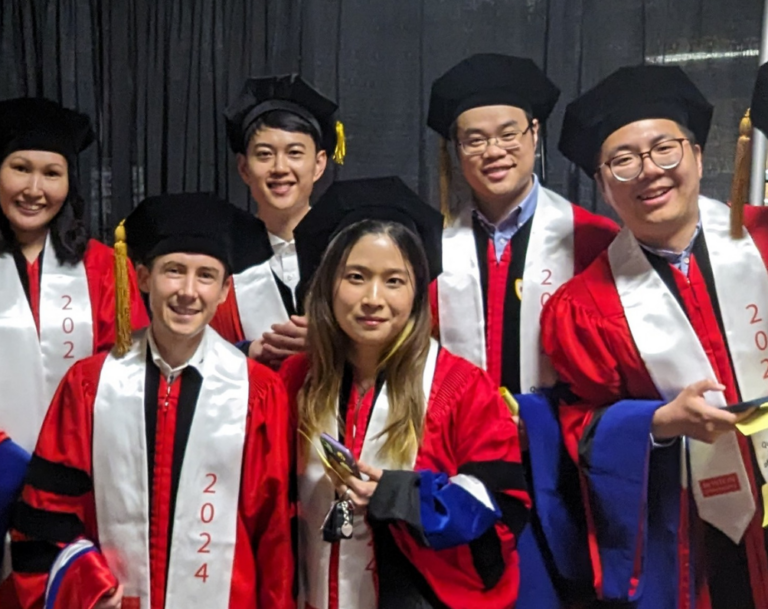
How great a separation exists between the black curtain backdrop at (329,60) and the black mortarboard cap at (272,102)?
70cm

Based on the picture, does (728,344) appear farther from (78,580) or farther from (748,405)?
(78,580)

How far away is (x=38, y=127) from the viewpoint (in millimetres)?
2029

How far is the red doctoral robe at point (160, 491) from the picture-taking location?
1.64 metres

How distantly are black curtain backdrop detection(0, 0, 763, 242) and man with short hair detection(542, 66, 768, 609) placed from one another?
3.24ft

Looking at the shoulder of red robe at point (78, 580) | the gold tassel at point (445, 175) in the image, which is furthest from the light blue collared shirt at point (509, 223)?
the shoulder of red robe at point (78, 580)

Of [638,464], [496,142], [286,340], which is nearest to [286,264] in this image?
[286,340]

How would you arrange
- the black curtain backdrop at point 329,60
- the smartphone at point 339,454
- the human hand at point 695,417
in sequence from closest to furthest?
the smartphone at point 339,454, the human hand at point 695,417, the black curtain backdrop at point 329,60

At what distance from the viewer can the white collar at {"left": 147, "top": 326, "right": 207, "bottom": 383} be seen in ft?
5.65

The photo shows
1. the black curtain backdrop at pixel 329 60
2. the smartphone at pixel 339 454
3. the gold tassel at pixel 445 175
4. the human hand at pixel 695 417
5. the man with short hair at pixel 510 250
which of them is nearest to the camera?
the smartphone at pixel 339 454

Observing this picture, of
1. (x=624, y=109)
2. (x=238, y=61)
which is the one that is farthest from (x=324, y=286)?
(x=238, y=61)

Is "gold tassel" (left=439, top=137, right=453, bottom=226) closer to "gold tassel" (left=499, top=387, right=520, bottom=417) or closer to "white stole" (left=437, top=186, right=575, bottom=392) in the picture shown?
"white stole" (left=437, top=186, right=575, bottom=392)

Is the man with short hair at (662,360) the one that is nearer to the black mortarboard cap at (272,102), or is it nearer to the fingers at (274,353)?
the fingers at (274,353)

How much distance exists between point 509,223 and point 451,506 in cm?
81

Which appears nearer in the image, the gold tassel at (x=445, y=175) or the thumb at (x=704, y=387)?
the thumb at (x=704, y=387)
